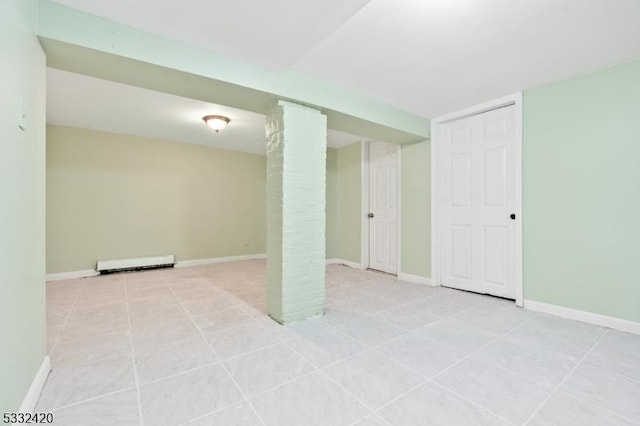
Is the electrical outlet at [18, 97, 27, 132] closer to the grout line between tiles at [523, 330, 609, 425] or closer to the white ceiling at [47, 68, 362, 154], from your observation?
the white ceiling at [47, 68, 362, 154]

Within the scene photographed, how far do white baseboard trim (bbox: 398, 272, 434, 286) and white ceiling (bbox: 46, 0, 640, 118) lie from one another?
8.41 feet

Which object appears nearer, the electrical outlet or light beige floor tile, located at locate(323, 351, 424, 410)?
the electrical outlet

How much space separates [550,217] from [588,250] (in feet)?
1.37

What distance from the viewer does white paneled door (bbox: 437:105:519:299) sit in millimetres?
3171

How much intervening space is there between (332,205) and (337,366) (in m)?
4.23

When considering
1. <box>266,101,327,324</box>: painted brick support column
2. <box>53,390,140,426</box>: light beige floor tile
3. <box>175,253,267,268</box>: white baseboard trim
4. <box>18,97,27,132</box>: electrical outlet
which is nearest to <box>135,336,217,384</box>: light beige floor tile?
<box>53,390,140,426</box>: light beige floor tile

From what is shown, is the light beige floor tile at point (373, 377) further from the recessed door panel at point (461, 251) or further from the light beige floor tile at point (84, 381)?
the recessed door panel at point (461, 251)

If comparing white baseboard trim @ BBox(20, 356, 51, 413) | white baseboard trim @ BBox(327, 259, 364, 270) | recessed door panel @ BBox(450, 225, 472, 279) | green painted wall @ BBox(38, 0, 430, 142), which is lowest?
white baseboard trim @ BBox(327, 259, 364, 270)

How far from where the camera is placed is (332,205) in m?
5.86

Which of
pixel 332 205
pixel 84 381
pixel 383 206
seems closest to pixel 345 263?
pixel 332 205

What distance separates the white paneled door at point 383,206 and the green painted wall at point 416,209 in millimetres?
326

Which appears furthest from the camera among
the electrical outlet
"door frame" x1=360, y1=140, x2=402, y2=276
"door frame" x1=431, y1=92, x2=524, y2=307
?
"door frame" x1=360, y1=140, x2=402, y2=276

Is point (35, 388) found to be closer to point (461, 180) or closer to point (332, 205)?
point (461, 180)

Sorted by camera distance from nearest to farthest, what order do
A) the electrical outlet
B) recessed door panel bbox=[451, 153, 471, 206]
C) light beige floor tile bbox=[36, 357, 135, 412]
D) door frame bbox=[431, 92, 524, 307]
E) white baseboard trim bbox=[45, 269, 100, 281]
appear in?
the electrical outlet < light beige floor tile bbox=[36, 357, 135, 412] < door frame bbox=[431, 92, 524, 307] < recessed door panel bbox=[451, 153, 471, 206] < white baseboard trim bbox=[45, 269, 100, 281]
